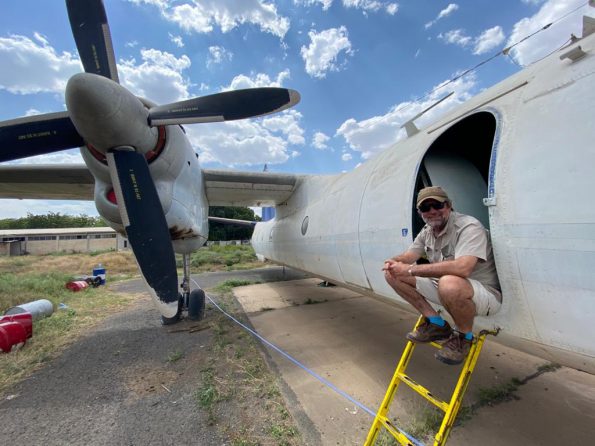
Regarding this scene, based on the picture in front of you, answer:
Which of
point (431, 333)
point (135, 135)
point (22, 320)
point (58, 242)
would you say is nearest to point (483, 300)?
point (431, 333)

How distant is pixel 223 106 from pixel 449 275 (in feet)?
12.3

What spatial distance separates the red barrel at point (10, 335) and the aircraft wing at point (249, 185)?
463 centimetres

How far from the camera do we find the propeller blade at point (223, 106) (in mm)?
4191

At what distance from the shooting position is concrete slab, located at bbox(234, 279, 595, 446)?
284 centimetres

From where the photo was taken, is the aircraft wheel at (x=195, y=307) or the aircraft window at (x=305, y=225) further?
the aircraft wheel at (x=195, y=307)

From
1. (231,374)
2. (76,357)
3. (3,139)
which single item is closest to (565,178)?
(231,374)

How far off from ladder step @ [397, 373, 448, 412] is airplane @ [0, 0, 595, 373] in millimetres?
702

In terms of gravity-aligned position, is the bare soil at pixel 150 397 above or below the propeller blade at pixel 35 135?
below

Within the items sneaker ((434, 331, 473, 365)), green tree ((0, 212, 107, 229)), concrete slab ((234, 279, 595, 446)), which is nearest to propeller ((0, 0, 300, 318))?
concrete slab ((234, 279, 595, 446))

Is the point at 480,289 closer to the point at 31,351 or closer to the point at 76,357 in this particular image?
the point at 76,357

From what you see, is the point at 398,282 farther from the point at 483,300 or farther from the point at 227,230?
the point at 227,230

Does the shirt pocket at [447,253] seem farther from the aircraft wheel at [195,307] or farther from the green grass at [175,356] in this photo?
the aircraft wheel at [195,307]

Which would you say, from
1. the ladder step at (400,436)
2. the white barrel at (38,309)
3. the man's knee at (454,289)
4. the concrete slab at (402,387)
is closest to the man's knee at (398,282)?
the man's knee at (454,289)

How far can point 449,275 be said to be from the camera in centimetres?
195
